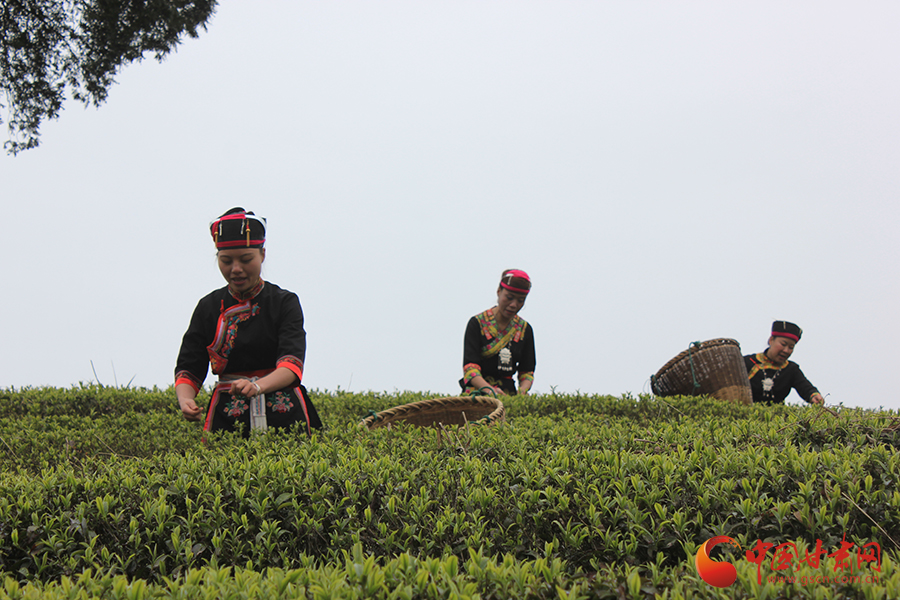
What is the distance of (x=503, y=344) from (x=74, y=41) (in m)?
10.4

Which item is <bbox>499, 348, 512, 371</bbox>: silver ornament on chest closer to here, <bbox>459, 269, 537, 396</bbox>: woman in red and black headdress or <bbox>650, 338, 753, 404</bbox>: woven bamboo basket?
<bbox>459, 269, 537, 396</bbox>: woman in red and black headdress

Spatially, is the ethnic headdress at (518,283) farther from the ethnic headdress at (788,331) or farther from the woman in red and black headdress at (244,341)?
the ethnic headdress at (788,331)

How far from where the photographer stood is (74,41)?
42.6 feet

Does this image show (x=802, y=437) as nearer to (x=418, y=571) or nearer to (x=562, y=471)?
(x=562, y=471)

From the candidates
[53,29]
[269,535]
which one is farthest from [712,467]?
[53,29]

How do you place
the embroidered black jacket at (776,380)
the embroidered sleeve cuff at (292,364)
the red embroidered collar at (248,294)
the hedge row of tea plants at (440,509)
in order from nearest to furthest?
the hedge row of tea plants at (440,509)
the embroidered sleeve cuff at (292,364)
the red embroidered collar at (248,294)
the embroidered black jacket at (776,380)

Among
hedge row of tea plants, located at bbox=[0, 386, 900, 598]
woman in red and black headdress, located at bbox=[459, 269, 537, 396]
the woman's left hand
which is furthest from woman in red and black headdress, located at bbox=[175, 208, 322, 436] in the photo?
woman in red and black headdress, located at bbox=[459, 269, 537, 396]

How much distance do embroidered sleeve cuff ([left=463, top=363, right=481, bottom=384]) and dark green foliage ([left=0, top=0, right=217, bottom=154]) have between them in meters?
8.82

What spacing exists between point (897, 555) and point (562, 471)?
1370 millimetres

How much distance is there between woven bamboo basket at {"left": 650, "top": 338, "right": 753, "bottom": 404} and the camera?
8.70m

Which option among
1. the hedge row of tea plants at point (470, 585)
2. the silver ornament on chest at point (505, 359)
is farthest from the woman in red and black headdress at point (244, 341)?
the silver ornament on chest at point (505, 359)

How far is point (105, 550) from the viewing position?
2.78 meters

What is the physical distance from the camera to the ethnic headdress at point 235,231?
4.54 meters

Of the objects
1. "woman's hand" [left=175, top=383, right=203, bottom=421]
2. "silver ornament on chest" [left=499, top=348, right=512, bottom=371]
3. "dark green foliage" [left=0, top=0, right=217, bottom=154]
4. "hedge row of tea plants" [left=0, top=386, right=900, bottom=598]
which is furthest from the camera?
"dark green foliage" [left=0, top=0, right=217, bottom=154]
